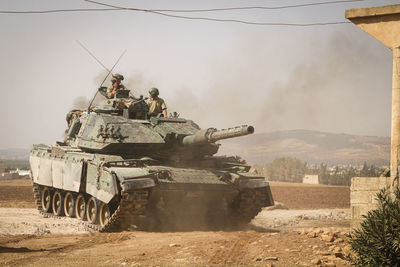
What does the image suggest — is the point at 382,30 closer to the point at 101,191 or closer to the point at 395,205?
the point at 395,205

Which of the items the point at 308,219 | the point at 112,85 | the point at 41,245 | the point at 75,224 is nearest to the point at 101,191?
the point at 75,224

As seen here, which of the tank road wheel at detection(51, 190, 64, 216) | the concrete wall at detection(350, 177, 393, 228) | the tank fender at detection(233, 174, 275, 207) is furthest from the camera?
the tank road wheel at detection(51, 190, 64, 216)

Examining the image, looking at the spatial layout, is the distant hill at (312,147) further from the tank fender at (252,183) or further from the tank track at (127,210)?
the tank track at (127,210)

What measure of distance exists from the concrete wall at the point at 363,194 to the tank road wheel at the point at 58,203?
1076 centimetres

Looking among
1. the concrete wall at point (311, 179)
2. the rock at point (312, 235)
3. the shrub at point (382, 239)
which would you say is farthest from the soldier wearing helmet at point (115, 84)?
the concrete wall at point (311, 179)

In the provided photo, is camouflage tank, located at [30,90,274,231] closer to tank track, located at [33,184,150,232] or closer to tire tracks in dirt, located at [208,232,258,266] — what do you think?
tank track, located at [33,184,150,232]

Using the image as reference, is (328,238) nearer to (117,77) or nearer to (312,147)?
(117,77)

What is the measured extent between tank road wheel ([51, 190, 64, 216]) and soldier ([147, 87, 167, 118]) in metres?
3.86

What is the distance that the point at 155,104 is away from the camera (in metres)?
17.2

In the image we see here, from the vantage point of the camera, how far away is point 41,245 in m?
11.4

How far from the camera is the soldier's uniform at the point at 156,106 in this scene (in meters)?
17.2

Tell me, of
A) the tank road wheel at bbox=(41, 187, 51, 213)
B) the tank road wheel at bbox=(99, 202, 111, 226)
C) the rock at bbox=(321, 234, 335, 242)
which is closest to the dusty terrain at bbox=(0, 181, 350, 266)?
the rock at bbox=(321, 234, 335, 242)

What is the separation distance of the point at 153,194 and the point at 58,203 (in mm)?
5404

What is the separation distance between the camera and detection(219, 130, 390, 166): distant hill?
401 ft
